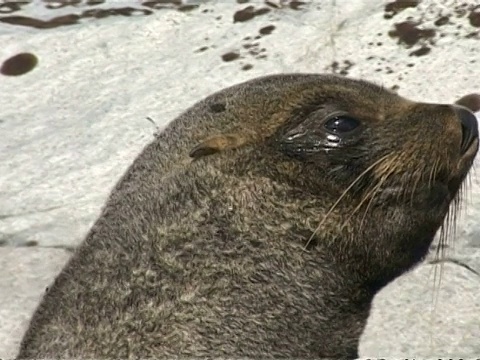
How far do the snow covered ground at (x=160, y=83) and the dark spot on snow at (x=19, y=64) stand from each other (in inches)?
0.4

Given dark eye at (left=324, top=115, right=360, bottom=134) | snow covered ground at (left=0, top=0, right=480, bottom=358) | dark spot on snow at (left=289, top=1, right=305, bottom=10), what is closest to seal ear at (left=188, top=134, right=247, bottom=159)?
dark eye at (left=324, top=115, right=360, bottom=134)

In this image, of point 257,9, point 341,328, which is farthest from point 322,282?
Result: point 257,9

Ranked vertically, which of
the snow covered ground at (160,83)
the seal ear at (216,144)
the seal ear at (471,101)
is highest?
the seal ear at (216,144)

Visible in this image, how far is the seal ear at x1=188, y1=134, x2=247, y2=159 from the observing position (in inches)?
134

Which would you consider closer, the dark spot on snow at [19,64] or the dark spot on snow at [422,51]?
the dark spot on snow at [422,51]

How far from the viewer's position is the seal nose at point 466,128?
3.45m

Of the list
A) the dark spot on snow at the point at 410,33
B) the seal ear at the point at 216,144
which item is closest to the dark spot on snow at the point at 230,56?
the dark spot on snow at the point at 410,33

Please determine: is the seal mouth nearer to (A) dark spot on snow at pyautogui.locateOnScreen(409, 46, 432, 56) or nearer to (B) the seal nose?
(B) the seal nose

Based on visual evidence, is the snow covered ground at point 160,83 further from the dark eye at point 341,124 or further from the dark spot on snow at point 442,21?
the dark eye at point 341,124

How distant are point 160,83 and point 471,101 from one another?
1.81 m

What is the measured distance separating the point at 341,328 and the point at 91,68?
3914 mm

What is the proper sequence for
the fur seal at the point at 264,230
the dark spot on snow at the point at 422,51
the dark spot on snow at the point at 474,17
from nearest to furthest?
1. the fur seal at the point at 264,230
2. the dark spot on snow at the point at 422,51
3. the dark spot on snow at the point at 474,17

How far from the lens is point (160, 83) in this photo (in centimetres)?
679

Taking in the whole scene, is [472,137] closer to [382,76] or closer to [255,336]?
[255,336]
